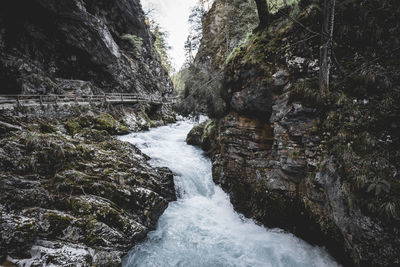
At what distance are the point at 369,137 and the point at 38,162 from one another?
840cm

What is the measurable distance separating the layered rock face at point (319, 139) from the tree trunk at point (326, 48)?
0.23 meters

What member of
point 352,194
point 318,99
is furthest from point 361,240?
point 318,99

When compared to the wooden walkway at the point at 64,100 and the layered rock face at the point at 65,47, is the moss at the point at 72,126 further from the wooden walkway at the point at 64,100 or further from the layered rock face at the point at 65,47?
the layered rock face at the point at 65,47

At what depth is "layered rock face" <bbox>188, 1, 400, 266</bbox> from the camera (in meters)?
3.33

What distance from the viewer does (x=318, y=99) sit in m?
4.83

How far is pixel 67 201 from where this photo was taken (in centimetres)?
421

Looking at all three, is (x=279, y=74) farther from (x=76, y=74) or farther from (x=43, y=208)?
(x=76, y=74)

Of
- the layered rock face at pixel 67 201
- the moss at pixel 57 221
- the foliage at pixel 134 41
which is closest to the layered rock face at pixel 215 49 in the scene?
the layered rock face at pixel 67 201

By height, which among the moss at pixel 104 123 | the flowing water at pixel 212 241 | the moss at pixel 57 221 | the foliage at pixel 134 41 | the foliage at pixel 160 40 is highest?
the foliage at pixel 160 40

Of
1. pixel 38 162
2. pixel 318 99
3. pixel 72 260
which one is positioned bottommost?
pixel 72 260

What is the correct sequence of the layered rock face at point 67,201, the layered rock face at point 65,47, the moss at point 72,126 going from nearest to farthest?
1. the layered rock face at point 67,201
2. the moss at point 72,126
3. the layered rock face at point 65,47

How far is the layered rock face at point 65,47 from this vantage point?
42.8ft

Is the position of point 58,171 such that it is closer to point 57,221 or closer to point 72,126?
point 57,221

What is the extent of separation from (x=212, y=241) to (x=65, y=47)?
2105 cm
